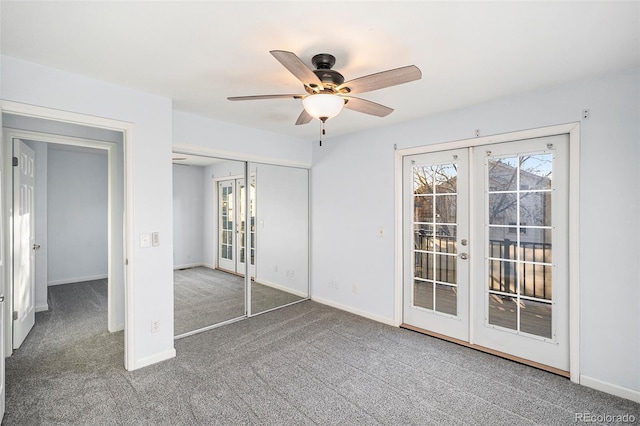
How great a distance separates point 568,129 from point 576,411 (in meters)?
2.18

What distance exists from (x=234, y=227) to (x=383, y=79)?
2.86 metres

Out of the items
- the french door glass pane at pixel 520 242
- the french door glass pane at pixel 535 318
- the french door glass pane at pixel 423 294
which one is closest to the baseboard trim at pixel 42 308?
the french door glass pane at pixel 423 294

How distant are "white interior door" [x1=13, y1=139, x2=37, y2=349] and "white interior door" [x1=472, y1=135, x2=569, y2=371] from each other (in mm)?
4700

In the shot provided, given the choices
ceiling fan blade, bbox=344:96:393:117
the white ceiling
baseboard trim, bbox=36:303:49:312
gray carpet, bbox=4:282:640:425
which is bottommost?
gray carpet, bbox=4:282:640:425

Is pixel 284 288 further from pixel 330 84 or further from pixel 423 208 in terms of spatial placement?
pixel 330 84

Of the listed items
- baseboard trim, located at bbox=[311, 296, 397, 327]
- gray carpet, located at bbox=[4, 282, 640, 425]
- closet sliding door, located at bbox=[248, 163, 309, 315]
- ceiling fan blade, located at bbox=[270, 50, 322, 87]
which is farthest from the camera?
closet sliding door, located at bbox=[248, 163, 309, 315]

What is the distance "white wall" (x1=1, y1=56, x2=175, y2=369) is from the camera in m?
2.57

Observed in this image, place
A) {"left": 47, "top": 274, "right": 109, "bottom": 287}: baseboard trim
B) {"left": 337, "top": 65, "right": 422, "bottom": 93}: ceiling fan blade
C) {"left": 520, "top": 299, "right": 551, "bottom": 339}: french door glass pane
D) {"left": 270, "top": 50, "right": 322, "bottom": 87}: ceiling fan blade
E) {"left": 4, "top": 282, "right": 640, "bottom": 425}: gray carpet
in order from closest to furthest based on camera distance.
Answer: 1. {"left": 270, "top": 50, "right": 322, "bottom": 87}: ceiling fan blade
2. {"left": 337, "top": 65, "right": 422, "bottom": 93}: ceiling fan blade
3. {"left": 4, "top": 282, "right": 640, "bottom": 425}: gray carpet
4. {"left": 520, "top": 299, "right": 551, "bottom": 339}: french door glass pane
5. {"left": 47, "top": 274, "right": 109, "bottom": 287}: baseboard trim

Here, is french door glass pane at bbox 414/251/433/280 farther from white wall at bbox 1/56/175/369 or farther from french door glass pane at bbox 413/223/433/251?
white wall at bbox 1/56/175/369

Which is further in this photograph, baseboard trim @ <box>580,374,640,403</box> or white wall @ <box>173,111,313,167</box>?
white wall @ <box>173,111,313,167</box>

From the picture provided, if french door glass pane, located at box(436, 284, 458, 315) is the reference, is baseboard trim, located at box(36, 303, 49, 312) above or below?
below

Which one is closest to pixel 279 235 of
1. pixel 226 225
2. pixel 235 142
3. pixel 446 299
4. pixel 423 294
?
pixel 226 225

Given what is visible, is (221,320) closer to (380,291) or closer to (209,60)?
(380,291)

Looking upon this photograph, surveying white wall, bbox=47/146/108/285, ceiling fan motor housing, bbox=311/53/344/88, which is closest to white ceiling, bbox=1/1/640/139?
ceiling fan motor housing, bbox=311/53/344/88
